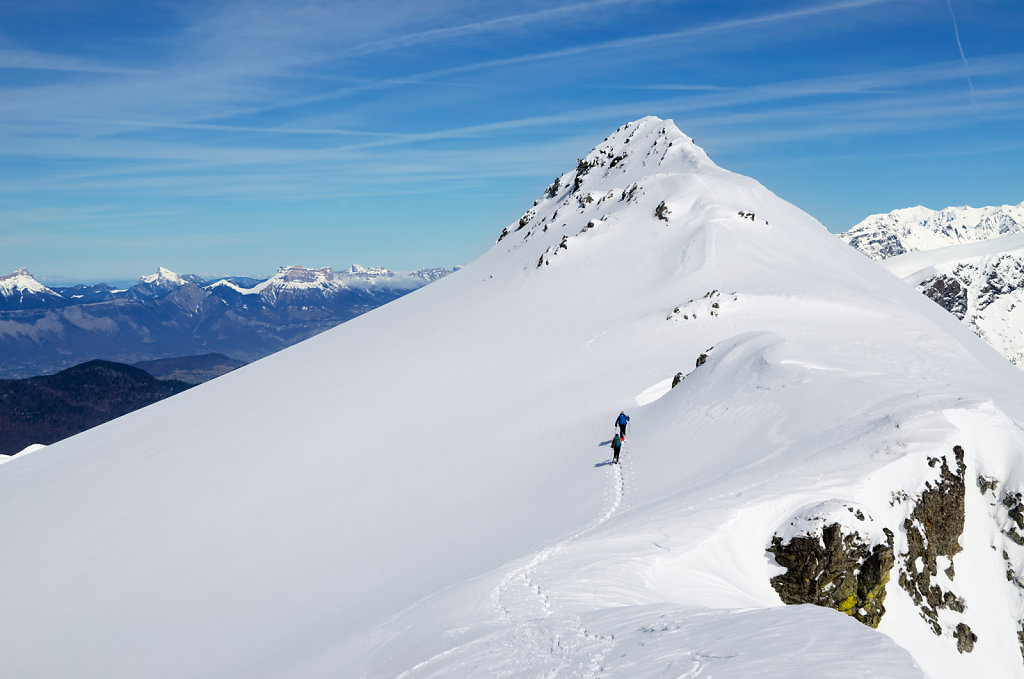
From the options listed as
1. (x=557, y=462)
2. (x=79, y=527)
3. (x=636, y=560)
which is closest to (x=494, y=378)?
(x=557, y=462)

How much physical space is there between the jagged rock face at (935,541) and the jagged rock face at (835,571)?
1.50m

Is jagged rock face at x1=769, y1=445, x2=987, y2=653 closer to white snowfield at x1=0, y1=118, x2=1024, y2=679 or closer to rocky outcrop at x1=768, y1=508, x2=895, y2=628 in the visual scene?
rocky outcrop at x1=768, y1=508, x2=895, y2=628

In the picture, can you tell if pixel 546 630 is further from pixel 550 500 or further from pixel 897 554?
pixel 897 554

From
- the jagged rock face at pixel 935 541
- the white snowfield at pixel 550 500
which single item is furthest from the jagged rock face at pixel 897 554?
A: the white snowfield at pixel 550 500

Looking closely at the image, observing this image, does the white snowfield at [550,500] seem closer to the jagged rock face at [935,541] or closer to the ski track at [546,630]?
the ski track at [546,630]

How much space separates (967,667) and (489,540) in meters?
13.2

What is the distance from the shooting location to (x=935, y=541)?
18172mm

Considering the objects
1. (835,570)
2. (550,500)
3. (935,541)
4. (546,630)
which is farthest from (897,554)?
(546,630)

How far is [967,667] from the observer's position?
17.1 metres

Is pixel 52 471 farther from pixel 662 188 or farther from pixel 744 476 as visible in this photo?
pixel 662 188

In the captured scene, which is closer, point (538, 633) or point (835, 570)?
point (538, 633)

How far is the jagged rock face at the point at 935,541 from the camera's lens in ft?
57.3

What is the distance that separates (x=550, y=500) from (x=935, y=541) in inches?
448

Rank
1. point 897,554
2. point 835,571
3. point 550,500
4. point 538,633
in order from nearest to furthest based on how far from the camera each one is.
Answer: point 538,633, point 835,571, point 897,554, point 550,500
